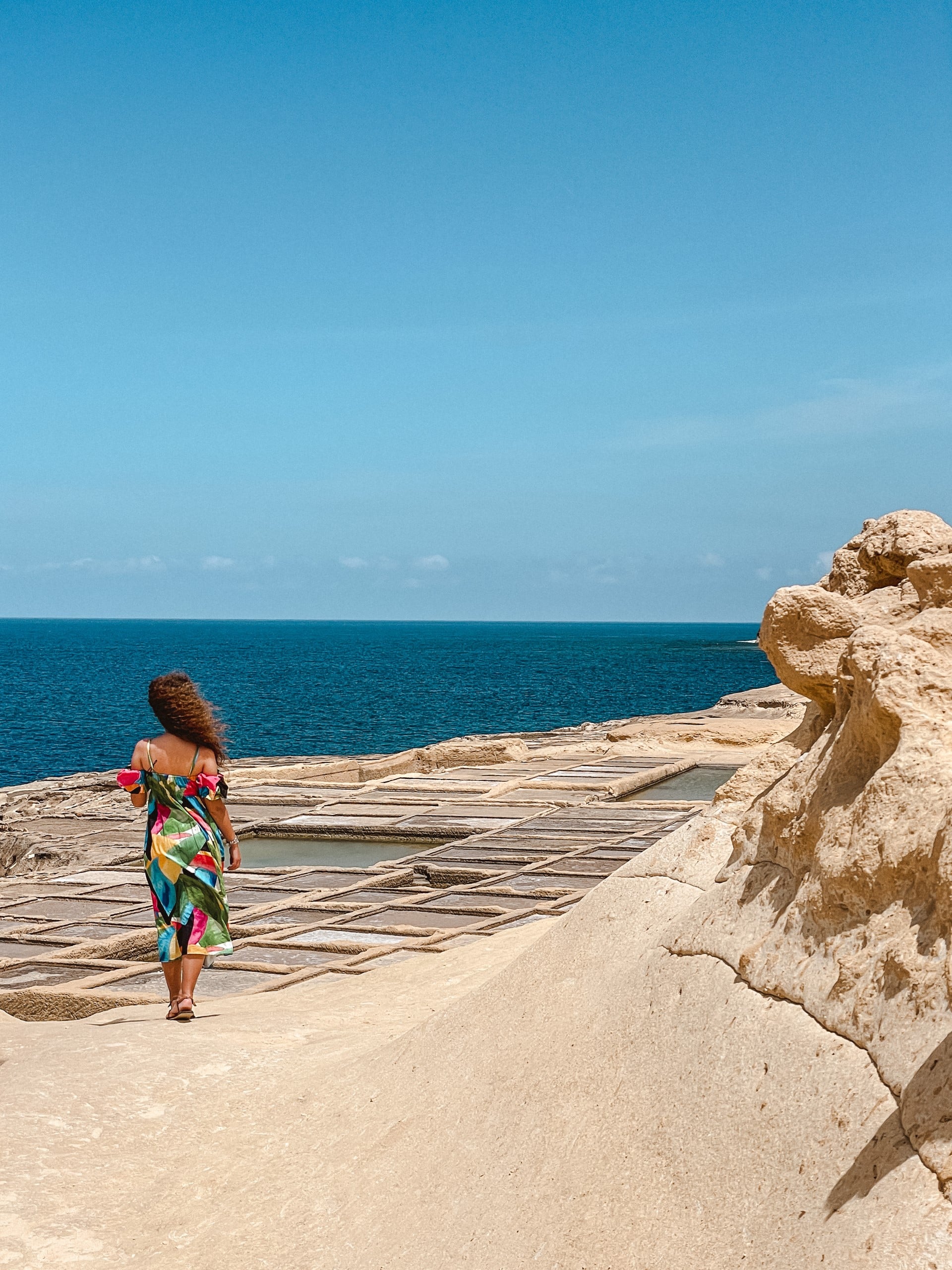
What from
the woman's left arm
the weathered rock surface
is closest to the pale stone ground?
the weathered rock surface

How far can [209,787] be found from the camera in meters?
4.97

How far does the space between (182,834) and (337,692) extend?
56.2m

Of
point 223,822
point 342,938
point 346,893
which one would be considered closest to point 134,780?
point 223,822

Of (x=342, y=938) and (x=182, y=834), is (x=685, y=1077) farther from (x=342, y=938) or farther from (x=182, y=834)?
(x=342, y=938)

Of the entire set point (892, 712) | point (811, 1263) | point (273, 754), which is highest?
point (892, 712)

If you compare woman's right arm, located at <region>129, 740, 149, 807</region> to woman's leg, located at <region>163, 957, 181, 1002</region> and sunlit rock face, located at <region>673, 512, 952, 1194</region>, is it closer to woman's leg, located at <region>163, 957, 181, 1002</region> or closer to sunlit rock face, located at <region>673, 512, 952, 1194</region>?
woman's leg, located at <region>163, 957, 181, 1002</region>

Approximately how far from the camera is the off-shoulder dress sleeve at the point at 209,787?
16.2ft

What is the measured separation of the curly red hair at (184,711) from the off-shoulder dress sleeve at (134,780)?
0.70 feet

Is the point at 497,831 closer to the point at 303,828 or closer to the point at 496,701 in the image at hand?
the point at 303,828

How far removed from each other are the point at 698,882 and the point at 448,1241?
163 centimetres

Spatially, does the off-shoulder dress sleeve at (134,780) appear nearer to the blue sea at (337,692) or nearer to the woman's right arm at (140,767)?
the woman's right arm at (140,767)

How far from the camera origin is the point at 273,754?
35.4 m

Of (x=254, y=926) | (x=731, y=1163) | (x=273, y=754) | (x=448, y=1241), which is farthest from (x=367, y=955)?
(x=273, y=754)

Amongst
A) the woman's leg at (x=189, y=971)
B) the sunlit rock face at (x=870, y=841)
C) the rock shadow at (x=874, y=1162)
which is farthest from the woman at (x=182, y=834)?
the rock shadow at (x=874, y=1162)
